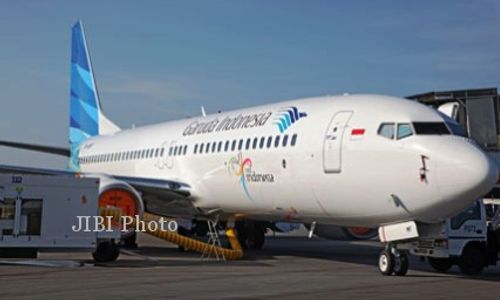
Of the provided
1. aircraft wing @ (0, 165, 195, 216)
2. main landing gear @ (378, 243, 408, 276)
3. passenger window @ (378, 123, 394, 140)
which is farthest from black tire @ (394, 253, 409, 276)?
aircraft wing @ (0, 165, 195, 216)

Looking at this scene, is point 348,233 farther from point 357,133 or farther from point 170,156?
point 357,133

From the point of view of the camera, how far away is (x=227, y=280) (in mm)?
11219

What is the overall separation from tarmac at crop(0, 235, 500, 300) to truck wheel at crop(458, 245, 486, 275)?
0.68ft

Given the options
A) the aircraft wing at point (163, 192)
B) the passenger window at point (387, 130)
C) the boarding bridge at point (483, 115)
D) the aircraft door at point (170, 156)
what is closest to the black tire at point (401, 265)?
the passenger window at point (387, 130)

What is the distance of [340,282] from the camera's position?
36.7ft

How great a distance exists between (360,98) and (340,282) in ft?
11.8

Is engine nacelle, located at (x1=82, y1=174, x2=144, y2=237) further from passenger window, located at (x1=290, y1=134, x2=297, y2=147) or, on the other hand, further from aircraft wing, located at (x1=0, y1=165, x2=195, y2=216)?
passenger window, located at (x1=290, y1=134, x2=297, y2=147)

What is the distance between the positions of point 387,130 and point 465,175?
1.76 metres

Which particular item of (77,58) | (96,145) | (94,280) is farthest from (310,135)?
(77,58)

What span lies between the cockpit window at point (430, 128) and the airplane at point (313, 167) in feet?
0.05

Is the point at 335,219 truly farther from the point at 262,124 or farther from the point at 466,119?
the point at 466,119

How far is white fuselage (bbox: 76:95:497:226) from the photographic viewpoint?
10.7 metres

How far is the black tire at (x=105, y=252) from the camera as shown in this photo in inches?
575

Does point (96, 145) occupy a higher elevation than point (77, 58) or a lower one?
lower
